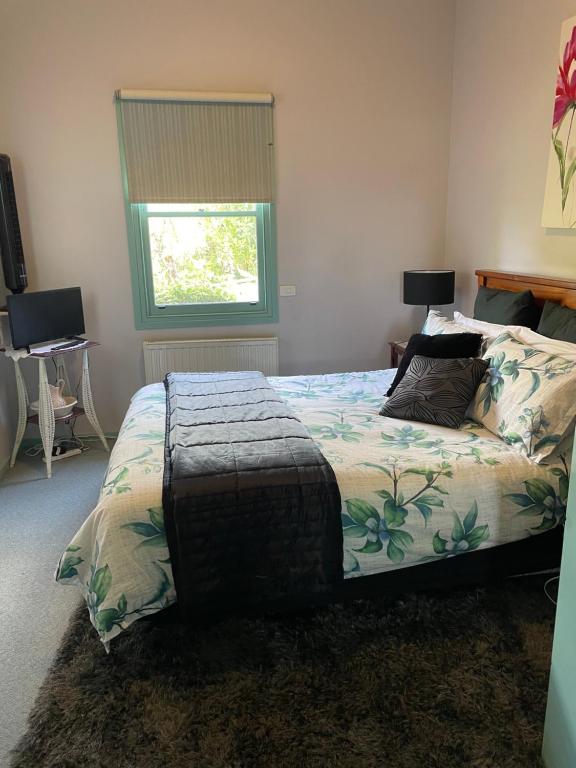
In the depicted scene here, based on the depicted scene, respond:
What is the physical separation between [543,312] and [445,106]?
2.12m

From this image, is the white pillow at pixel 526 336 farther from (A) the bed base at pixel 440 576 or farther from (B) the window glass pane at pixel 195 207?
(B) the window glass pane at pixel 195 207

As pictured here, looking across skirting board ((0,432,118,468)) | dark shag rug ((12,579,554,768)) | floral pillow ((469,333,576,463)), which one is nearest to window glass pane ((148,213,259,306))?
skirting board ((0,432,118,468))

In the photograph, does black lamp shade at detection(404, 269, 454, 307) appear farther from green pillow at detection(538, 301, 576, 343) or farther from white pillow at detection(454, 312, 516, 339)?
green pillow at detection(538, 301, 576, 343)

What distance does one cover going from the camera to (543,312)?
9.45 feet

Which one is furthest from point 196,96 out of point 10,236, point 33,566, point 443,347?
point 33,566

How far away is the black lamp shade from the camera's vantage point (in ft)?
→ 12.5

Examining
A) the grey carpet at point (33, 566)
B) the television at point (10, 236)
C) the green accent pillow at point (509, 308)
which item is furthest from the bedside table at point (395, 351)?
the television at point (10, 236)

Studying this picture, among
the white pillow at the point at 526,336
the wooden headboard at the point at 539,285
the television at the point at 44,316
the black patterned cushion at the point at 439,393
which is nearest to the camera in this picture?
the white pillow at the point at 526,336

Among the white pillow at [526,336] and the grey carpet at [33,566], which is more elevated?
the white pillow at [526,336]

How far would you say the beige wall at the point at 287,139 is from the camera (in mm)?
3689

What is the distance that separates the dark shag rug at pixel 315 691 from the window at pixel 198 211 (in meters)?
2.58

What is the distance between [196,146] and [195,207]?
1.37 ft

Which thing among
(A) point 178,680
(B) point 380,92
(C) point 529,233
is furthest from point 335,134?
(A) point 178,680

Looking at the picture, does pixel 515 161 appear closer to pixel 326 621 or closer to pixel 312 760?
pixel 326 621
